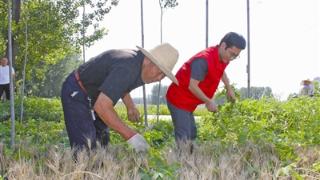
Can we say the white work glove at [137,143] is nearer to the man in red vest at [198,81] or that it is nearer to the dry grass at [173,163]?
the dry grass at [173,163]

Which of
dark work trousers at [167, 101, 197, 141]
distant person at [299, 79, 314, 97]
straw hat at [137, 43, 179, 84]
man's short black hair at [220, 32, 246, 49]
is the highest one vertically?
man's short black hair at [220, 32, 246, 49]

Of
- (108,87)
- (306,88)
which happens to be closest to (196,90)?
(108,87)

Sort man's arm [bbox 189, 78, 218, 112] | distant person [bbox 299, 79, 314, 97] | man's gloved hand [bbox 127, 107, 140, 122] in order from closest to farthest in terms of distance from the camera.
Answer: man's gloved hand [bbox 127, 107, 140, 122], man's arm [bbox 189, 78, 218, 112], distant person [bbox 299, 79, 314, 97]

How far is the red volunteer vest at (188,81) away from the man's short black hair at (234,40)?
150mm

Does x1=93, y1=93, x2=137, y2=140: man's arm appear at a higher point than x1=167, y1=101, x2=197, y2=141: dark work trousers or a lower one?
higher

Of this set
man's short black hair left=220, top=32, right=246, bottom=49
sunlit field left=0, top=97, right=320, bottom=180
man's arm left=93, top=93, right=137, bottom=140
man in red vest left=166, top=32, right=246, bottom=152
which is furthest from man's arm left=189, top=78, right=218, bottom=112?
man's arm left=93, top=93, right=137, bottom=140

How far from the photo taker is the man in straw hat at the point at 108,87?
2.83 metres

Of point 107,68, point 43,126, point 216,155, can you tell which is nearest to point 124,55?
point 107,68

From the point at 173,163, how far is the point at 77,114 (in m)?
1.26

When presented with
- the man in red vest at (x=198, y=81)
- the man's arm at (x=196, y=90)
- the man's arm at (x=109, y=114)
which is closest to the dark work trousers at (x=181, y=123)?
the man in red vest at (x=198, y=81)

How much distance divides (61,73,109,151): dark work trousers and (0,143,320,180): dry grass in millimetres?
627

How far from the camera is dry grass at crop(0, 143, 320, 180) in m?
1.98

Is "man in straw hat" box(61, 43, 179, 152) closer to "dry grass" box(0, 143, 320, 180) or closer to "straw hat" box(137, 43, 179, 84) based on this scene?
"straw hat" box(137, 43, 179, 84)

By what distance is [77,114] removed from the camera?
132 inches
